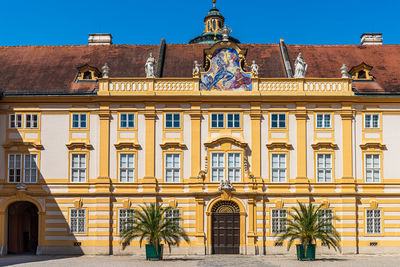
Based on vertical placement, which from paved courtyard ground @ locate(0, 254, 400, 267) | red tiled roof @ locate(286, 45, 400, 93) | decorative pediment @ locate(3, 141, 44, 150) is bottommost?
paved courtyard ground @ locate(0, 254, 400, 267)

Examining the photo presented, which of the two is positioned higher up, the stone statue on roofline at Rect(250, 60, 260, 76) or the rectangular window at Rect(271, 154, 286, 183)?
the stone statue on roofline at Rect(250, 60, 260, 76)

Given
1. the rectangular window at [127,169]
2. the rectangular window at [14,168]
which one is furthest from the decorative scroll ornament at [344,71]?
the rectangular window at [14,168]

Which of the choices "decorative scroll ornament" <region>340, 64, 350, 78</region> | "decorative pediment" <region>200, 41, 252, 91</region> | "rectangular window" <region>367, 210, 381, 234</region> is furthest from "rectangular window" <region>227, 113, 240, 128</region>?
"rectangular window" <region>367, 210, 381, 234</region>

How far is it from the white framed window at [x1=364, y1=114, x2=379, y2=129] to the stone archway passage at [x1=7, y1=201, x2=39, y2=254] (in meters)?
24.3

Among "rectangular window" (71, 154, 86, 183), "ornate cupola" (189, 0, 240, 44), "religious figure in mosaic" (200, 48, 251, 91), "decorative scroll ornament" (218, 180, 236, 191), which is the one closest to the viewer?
"decorative scroll ornament" (218, 180, 236, 191)

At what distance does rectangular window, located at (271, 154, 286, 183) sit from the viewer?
→ 41219mm

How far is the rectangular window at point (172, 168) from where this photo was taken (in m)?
41.2

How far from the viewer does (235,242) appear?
133 ft

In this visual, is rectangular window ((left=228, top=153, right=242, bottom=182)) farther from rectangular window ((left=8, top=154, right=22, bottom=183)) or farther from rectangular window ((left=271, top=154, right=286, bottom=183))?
rectangular window ((left=8, top=154, right=22, bottom=183))

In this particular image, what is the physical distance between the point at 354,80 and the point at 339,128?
452 cm

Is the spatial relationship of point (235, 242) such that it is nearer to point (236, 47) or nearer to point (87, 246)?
point (87, 246)

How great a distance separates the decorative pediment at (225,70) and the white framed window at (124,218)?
977 cm

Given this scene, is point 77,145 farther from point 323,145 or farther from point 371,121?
point 371,121

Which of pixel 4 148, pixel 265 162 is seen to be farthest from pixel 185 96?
pixel 4 148
